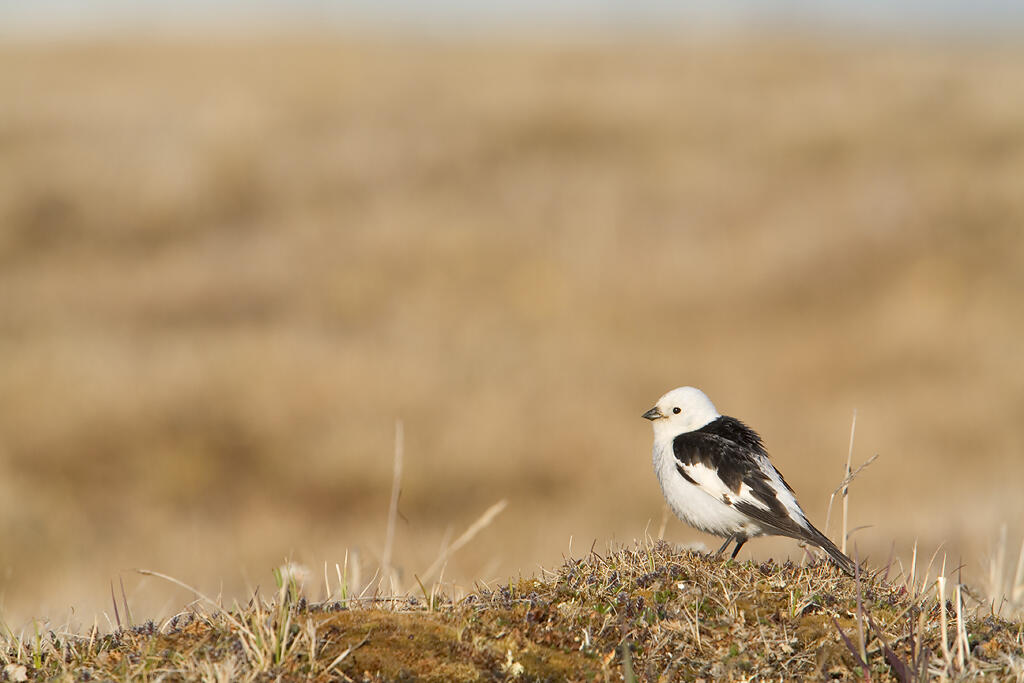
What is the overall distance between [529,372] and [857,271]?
7.21 meters

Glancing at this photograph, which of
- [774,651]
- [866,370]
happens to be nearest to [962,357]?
[866,370]

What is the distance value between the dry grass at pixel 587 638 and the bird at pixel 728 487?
2.01 feet

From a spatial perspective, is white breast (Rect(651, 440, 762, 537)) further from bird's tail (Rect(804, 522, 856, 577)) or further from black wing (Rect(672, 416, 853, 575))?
bird's tail (Rect(804, 522, 856, 577))

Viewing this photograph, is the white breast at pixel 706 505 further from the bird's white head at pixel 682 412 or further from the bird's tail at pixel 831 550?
the bird's white head at pixel 682 412

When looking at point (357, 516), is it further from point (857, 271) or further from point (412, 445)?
point (857, 271)

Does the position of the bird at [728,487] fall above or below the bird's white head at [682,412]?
below

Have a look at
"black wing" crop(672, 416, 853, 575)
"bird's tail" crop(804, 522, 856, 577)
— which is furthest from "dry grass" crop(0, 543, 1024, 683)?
"black wing" crop(672, 416, 853, 575)

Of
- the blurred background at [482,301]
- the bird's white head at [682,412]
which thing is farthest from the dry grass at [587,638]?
the blurred background at [482,301]

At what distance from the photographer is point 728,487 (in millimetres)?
4414

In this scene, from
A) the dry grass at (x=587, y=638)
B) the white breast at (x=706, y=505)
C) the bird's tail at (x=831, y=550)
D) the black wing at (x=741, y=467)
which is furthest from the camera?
the white breast at (x=706, y=505)

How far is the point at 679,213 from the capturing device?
20.5 metres

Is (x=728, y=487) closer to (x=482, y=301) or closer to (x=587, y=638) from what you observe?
(x=587, y=638)

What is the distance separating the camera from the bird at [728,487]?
4.30 m

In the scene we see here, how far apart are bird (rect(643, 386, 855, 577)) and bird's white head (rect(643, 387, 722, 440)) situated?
0.13 metres
